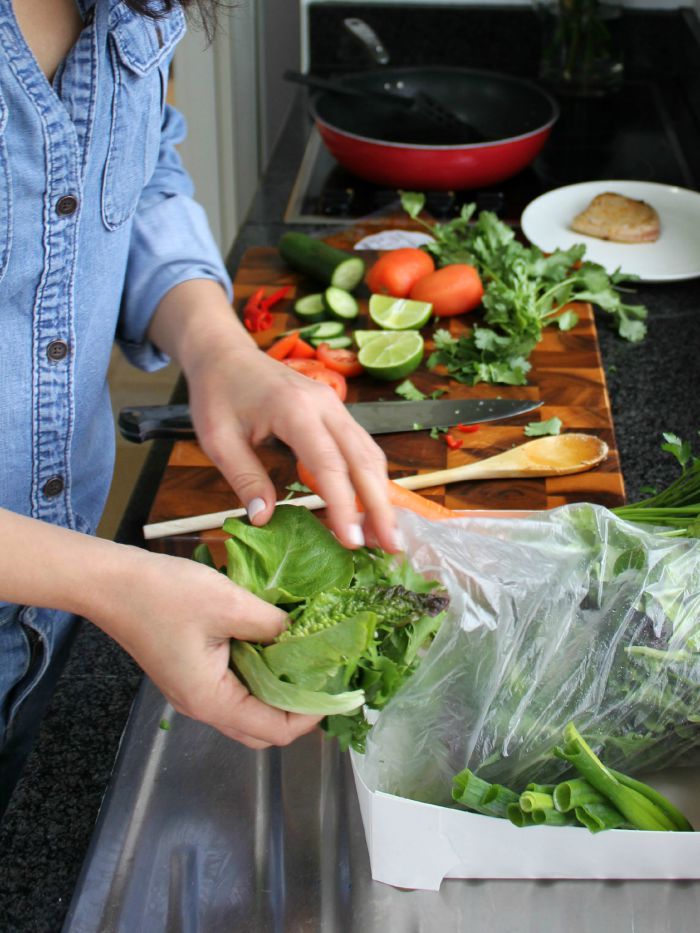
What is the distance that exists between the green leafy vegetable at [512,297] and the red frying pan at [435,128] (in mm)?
191

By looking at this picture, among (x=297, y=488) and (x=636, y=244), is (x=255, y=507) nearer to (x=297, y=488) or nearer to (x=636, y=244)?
(x=297, y=488)

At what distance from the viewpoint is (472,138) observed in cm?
203

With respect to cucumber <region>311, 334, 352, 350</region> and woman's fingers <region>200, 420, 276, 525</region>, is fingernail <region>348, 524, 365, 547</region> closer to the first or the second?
woman's fingers <region>200, 420, 276, 525</region>

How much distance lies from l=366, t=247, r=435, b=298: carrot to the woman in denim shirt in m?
0.41

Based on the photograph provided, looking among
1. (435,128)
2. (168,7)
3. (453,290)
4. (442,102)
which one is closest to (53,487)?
(168,7)

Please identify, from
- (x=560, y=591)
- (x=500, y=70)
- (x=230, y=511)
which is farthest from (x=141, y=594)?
(x=500, y=70)

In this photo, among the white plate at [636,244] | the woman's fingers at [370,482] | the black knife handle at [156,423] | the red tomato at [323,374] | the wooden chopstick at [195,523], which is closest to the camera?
the woman's fingers at [370,482]

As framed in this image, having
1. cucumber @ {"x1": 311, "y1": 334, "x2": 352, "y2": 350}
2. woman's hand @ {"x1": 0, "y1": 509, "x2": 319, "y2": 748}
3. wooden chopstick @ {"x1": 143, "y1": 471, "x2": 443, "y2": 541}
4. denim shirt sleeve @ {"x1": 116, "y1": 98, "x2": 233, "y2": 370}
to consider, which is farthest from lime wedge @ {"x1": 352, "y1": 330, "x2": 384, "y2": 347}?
woman's hand @ {"x1": 0, "y1": 509, "x2": 319, "y2": 748}

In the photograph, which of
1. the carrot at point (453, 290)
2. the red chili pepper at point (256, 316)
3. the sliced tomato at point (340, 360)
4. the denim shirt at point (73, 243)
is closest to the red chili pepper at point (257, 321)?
the red chili pepper at point (256, 316)

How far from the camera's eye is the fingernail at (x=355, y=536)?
0.78 meters

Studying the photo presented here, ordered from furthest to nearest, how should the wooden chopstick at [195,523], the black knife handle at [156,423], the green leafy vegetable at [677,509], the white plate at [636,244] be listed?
the white plate at [636,244] → the black knife handle at [156,423] → the wooden chopstick at [195,523] → the green leafy vegetable at [677,509]

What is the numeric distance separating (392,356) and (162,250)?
374 millimetres

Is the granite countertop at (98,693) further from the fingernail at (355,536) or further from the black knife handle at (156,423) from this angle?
the fingernail at (355,536)

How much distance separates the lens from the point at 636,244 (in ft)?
5.82
